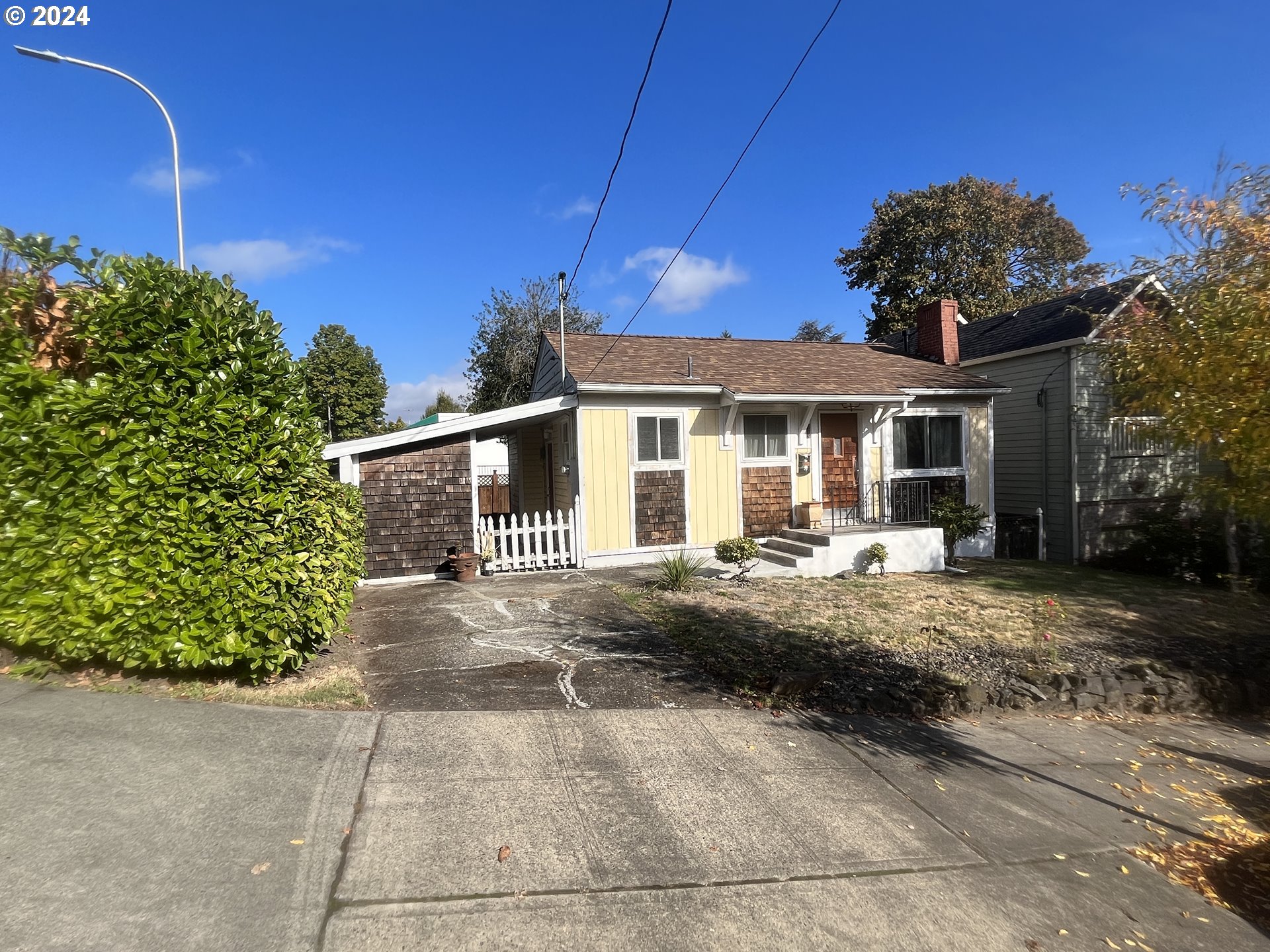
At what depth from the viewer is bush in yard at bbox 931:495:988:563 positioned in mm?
14055

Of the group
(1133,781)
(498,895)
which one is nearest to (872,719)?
(1133,781)

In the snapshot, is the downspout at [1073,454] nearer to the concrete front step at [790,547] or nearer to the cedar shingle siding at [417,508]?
the concrete front step at [790,547]

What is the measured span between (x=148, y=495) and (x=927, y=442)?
46.5 feet

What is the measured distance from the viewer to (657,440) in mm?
13008

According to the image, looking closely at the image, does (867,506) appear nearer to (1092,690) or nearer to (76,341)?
(1092,690)

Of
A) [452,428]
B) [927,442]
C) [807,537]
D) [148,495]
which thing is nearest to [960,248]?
[927,442]

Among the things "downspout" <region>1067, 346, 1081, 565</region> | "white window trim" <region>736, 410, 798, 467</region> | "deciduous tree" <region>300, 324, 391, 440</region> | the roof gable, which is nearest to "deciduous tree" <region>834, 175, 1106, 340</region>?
the roof gable

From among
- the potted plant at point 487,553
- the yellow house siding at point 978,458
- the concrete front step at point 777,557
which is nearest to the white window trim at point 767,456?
the concrete front step at point 777,557

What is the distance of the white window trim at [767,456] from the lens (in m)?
13.5

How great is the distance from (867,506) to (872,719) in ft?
30.1

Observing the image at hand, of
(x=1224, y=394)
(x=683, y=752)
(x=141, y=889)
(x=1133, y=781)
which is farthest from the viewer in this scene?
(x=1224, y=394)

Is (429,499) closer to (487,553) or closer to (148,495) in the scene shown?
(487,553)

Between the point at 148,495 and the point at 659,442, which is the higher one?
the point at 659,442

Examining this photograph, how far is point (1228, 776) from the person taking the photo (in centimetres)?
562
